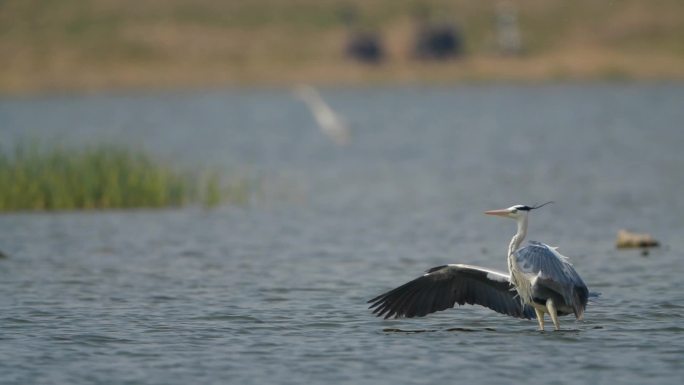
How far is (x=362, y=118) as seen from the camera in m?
56.7

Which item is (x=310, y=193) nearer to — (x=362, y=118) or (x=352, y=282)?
(x=352, y=282)

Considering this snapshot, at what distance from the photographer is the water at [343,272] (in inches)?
411

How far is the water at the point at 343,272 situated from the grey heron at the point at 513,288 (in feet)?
0.76

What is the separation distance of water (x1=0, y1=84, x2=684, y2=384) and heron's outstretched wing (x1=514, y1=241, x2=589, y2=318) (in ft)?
1.23

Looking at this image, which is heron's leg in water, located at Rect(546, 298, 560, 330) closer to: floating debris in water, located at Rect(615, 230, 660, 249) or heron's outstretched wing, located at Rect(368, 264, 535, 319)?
heron's outstretched wing, located at Rect(368, 264, 535, 319)

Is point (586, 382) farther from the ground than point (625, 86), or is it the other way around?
point (625, 86)

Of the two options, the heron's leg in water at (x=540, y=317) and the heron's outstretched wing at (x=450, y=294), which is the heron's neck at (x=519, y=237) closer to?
the heron's outstretched wing at (x=450, y=294)

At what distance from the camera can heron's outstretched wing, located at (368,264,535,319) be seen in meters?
11.5

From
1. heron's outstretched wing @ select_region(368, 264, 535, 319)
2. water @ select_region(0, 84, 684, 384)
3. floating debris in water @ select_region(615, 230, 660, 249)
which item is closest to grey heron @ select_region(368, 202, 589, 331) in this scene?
heron's outstretched wing @ select_region(368, 264, 535, 319)

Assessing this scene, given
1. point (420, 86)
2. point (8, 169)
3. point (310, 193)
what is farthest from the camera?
point (420, 86)

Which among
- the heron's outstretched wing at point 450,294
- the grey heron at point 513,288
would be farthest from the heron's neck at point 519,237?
the heron's outstretched wing at point 450,294

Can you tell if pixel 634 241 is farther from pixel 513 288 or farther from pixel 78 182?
pixel 78 182

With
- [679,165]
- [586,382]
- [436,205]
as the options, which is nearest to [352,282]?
[586,382]

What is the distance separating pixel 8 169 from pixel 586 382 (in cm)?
1329
